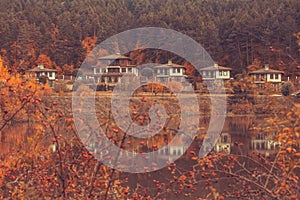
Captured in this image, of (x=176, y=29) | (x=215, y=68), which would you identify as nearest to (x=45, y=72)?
(x=215, y=68)

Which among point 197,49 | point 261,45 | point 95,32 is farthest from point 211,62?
point 95,32

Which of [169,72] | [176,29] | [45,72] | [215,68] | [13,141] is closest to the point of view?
[13,141]

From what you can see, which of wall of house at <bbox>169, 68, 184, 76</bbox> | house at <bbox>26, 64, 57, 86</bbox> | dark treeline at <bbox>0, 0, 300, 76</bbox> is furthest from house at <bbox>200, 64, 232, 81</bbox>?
house at <bbox>26, 64, 57, 86</bbox>

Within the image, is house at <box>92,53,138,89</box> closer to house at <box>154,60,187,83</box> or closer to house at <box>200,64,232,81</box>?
house at <box>154,60,187,83</box>

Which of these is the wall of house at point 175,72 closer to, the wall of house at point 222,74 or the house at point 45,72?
the wall of house at point 222,74

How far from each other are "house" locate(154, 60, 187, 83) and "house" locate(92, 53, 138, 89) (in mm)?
2667

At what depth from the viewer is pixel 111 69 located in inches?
2186

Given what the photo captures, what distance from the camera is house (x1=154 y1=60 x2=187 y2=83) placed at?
54.2 meters

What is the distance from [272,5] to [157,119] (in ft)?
217

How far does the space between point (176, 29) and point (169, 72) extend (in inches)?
453

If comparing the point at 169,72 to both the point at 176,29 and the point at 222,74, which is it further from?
the point at 176,29

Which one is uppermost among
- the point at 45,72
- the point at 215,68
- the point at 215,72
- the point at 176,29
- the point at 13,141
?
the point at 176,29

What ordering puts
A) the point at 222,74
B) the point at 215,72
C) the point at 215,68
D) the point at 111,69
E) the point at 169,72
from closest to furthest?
the point at 215,68 < the point at 215,72 < the point at 222,74 < the point at 169,72 < the point at 111,69

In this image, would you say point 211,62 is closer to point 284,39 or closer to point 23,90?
point 284,39
